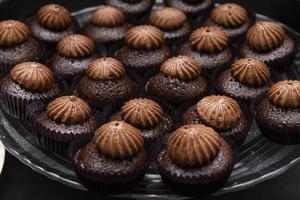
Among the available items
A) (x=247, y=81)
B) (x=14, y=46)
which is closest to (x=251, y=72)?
(x=247, y=81)

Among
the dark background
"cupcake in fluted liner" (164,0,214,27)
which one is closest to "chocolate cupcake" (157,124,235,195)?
the dark background

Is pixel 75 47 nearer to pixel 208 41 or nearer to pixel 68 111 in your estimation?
pixel 68 111

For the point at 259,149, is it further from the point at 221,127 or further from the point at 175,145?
the point at 175,145

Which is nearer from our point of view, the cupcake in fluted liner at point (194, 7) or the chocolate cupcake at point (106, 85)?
the chocolate cupcake at point (106, 85)

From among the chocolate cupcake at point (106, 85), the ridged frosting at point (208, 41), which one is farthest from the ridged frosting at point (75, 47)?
the ridged frosting at point (208, 41)

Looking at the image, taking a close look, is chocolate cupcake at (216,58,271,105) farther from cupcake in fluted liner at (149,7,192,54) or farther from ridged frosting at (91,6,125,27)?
ridged frosting at (91,6,125,27)

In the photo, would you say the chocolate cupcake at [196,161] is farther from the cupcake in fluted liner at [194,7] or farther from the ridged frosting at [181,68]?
the cupcake in fluted liner at [194,7]

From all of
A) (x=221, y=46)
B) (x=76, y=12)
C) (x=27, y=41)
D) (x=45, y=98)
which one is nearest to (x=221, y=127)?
(x=221, y=46)
